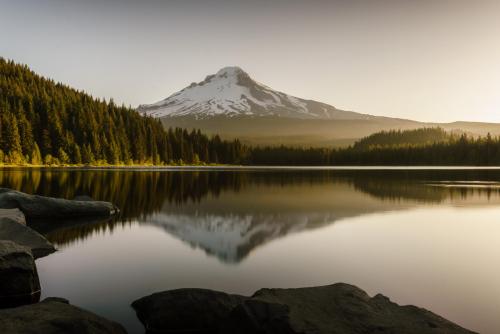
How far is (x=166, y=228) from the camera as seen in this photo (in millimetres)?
18141

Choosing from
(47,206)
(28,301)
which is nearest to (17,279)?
(28,301)

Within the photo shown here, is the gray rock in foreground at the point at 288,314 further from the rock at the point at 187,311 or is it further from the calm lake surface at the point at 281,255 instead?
the calm lake surface at the point at 281,255

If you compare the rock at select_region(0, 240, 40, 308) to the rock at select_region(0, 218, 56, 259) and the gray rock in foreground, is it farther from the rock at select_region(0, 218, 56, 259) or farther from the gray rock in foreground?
the rock at select_region(0, 218, 56, 259)

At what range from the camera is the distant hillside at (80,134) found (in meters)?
117

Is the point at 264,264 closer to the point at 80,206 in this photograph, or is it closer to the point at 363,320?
the point at 363,320

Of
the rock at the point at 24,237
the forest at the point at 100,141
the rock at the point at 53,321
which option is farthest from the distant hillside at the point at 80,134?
the rock at the point at 53,321

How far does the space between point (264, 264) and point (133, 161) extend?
14230cm

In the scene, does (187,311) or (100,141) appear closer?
(187,311)

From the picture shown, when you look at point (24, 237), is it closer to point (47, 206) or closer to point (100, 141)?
point (47, 206)

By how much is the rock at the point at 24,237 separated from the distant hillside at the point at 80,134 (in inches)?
4344

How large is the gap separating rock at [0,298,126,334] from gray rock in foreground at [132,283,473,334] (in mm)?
1118

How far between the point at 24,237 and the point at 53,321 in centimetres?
823

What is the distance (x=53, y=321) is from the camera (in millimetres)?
6301

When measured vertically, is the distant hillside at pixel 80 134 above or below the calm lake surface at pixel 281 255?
above
